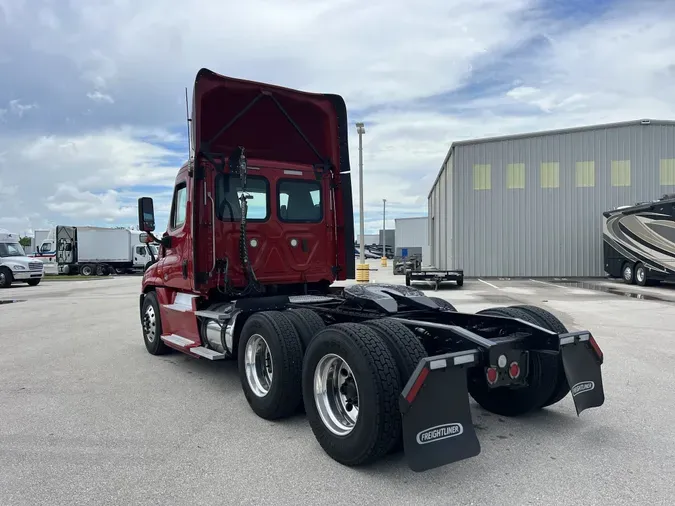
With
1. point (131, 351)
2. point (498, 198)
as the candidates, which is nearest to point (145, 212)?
point (131, 351)

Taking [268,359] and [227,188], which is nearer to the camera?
[268,359]

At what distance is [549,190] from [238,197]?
74.5 feet

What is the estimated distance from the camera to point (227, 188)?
20.7 feet

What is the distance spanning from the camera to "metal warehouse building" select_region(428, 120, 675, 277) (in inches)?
992

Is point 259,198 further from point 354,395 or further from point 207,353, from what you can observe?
point 354,395

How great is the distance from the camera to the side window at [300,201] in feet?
21.7


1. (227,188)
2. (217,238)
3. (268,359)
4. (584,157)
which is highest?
(584,157)

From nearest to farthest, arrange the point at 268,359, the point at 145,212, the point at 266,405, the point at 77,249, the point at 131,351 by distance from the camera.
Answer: the point at 266,405, the point at 268,359, the point at 145,212, the point at 131,351, the point at 77,249

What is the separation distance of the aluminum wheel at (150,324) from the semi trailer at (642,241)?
59.8ft

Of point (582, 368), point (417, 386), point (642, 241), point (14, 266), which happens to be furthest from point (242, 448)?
point (14, 266)

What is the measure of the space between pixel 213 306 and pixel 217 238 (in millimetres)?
805

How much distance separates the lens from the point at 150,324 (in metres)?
7.76

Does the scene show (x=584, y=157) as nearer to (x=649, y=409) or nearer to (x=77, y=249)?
(x=649, y=409)

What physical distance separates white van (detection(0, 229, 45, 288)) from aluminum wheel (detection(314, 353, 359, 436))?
80.5 feet
